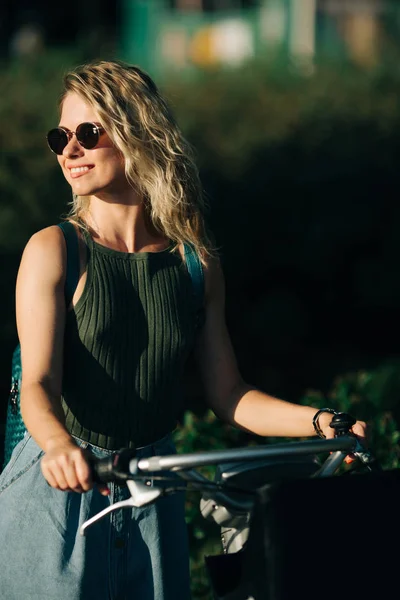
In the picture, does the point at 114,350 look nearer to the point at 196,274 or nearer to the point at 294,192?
the point at 196,274

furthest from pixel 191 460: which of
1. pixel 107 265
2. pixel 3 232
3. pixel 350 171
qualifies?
pixel 350 171

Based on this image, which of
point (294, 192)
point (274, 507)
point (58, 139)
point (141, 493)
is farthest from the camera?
point (294, 192)

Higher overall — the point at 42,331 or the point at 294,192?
the point at 294,192

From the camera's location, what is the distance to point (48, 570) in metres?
2.50

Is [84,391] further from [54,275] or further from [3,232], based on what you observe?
[3,232]

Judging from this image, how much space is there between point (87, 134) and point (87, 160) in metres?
0.07

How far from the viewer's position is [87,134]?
267 cm

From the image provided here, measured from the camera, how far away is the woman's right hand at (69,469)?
215 cm

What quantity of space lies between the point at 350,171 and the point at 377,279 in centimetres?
91

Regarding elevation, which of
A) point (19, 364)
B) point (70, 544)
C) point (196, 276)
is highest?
point (196, 276)

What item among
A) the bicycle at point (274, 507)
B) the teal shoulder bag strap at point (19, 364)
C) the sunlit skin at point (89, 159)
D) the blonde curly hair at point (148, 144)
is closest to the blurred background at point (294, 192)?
the blonde curly hair at point (148, 144)

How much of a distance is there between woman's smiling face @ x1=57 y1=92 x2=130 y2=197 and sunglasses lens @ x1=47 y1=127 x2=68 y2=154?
0.02 m

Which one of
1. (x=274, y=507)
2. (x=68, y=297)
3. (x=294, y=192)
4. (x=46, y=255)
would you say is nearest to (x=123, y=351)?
(x=68, y=297)

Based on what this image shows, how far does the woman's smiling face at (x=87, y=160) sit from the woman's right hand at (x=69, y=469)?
2.56 ft
